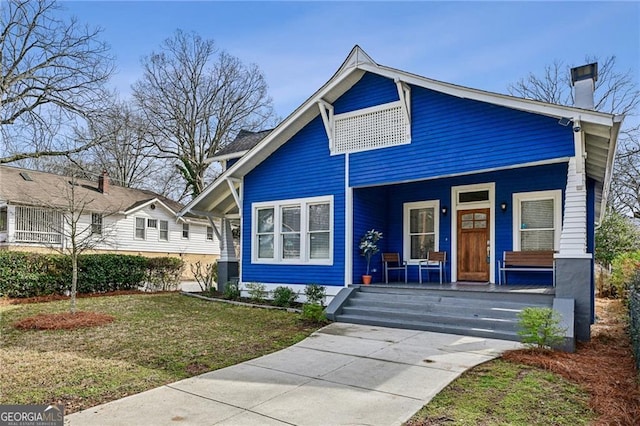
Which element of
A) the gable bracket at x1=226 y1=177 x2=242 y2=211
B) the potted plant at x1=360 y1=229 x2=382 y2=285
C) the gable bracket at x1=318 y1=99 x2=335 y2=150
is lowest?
the potted plant at x1=360 y1=229 x2=382 y2=285

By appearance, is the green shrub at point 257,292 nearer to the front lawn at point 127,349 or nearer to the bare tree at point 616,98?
the front lawn at point 127,349

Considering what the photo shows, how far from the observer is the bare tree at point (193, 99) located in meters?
29.2

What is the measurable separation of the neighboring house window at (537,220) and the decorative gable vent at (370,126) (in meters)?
3.25

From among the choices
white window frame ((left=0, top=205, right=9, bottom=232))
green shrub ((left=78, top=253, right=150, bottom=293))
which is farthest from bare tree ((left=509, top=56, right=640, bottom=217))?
white window frame ((left=0, top=205, right=9, bottom=232))

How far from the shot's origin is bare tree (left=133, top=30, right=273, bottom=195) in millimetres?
29188

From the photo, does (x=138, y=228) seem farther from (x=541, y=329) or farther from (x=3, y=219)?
(x=541, y=329)

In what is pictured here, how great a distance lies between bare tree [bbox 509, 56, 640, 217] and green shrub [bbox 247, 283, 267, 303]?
2294 cm

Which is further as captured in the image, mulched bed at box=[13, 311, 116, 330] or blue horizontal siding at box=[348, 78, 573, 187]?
blue horizontal siding at box=[348, 78, 573, 187]

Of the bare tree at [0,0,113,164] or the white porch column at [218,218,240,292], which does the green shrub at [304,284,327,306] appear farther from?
the bare tree at [0,0,113,164]

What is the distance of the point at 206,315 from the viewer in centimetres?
966

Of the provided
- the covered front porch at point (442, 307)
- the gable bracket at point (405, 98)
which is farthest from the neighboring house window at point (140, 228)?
the gable bracket at point (405, 98)

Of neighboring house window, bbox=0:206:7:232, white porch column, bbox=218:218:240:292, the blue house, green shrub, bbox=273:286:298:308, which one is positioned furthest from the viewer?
neighboring house window, bbox=0:206:7:232

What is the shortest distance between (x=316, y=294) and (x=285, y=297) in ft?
2.86

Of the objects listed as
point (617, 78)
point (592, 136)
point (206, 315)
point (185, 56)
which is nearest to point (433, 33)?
point (592, 136)
